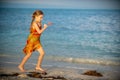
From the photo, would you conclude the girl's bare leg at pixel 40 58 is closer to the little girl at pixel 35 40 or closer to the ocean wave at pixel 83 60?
the little girl at pixel 35 40

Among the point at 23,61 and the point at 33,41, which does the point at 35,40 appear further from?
the point at 23,61

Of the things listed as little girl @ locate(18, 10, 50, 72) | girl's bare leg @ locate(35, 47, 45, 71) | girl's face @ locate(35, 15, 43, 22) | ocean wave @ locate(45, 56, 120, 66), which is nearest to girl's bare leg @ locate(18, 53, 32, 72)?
little girl @ locate(18, 10, 50, 72)

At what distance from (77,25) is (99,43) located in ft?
2.69

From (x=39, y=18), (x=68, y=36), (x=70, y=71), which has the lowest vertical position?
(x=70, y=71)

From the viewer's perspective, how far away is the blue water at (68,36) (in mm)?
4734

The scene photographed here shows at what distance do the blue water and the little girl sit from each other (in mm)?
236

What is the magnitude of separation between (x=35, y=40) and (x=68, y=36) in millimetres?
930

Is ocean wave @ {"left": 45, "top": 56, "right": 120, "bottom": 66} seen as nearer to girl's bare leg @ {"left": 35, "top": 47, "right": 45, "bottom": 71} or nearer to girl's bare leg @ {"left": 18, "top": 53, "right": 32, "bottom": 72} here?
girl's bare leg @ {"left": 35, "top": 47, "right": 45, "bottom": 71}

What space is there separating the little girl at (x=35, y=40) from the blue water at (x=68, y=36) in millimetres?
236

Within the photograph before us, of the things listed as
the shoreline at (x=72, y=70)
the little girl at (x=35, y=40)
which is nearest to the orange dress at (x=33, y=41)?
the little girl at (x=35, y=40)

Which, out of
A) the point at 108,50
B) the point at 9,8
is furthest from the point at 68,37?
the point at 9,8

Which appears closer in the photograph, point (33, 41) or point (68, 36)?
point (33, 41)

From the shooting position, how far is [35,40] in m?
4.42

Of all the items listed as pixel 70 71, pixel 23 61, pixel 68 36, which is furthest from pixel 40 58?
pixel 68 36
